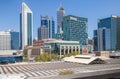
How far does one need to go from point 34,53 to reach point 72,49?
26396 mm

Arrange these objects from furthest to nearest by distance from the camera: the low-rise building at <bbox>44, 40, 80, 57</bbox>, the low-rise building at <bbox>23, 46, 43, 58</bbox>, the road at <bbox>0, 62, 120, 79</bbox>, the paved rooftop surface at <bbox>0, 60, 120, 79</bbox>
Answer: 1. the low-rise building at <bbox>23, 46, 43, 58</bbox>
2. the low-rise building at <bbox>44, 40, 80, 57</bbox>
3. the road at <bbox>0, 62, 120, 79</bbox>
4. the paved rooftop surface at <bbox>0, 60, 120, 79</bbox>

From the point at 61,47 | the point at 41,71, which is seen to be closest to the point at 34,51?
the point at 61,47

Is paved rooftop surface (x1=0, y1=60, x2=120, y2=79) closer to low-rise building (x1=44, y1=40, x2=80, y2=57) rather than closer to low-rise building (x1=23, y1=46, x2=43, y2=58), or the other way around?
A: low-rise building (x1=44, y1=40, x2=80, y2=57)

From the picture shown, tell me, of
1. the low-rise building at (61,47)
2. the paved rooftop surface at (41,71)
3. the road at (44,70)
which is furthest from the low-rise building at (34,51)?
the paved rooftop surface at (41,71)

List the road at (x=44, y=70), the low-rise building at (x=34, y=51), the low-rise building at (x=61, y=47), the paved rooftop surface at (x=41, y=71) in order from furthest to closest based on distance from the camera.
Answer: the low-rise building at (x=34, y=51), the low-rise building at (x=61, y=47), the road at (x=44, y=70), the paved rooftop surface at (x=41, y=71)

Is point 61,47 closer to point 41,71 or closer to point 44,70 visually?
point 44,70

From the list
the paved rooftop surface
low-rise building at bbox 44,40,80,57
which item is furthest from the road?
low-rise building at bbox 44,40,80,57

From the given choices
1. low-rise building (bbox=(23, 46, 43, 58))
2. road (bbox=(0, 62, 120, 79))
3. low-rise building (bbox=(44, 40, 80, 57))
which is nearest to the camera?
road (bbox=(0, 62, 120, 79))

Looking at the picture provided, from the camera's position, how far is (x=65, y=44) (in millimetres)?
143750

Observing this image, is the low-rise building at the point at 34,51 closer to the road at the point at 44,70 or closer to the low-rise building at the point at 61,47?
the low-rise building at the point at 61,47

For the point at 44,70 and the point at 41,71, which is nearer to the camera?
the point at 41,71

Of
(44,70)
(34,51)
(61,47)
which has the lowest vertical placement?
(34,51)

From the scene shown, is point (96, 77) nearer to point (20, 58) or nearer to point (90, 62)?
point (90, 62)

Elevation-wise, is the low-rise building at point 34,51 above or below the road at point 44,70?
below
